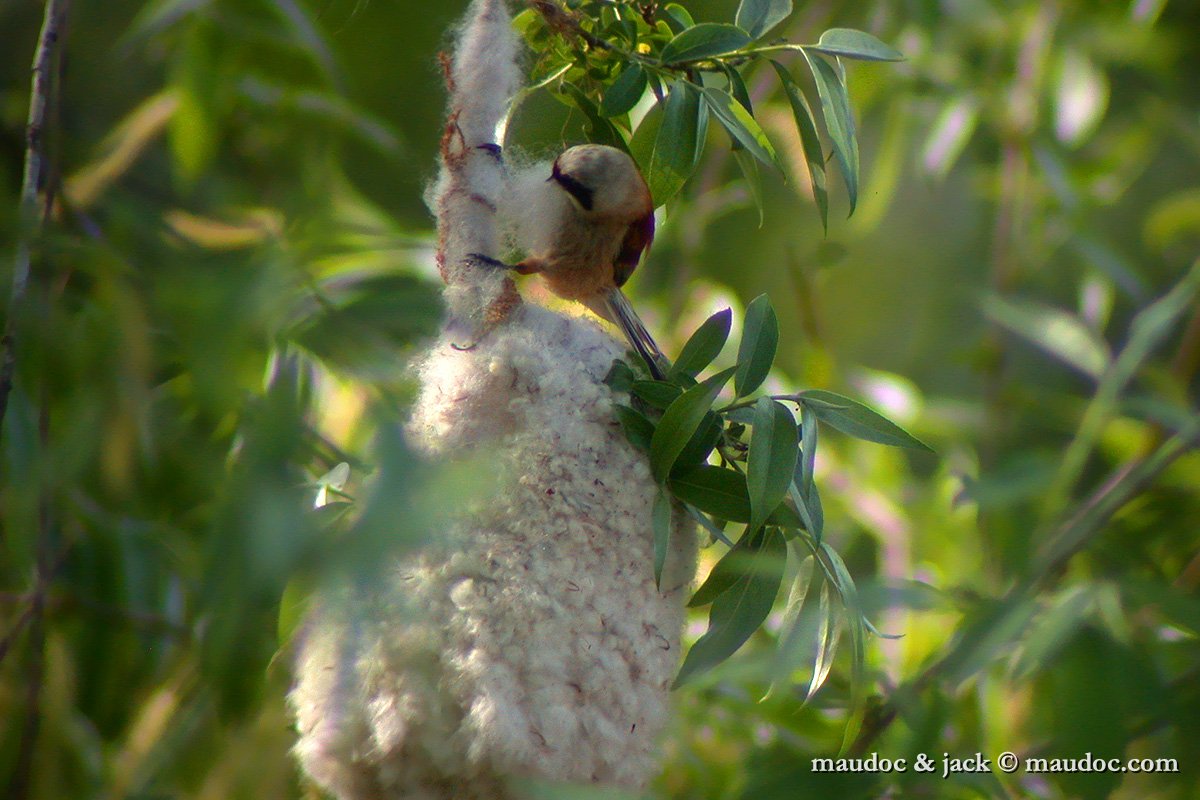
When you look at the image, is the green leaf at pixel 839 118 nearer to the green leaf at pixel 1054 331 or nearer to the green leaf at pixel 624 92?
the green leaf at pixel 624 92

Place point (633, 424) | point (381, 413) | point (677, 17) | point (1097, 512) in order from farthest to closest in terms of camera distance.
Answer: point (1097, 512)
point (677, 17)
point (633, 424)
point (381, 413)

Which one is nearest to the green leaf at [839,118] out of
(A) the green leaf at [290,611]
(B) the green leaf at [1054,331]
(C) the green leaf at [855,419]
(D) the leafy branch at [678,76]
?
(D) the leafy branch at [678,76]

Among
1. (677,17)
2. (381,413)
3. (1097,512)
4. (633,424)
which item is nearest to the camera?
(381,413)

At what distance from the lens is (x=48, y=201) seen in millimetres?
729

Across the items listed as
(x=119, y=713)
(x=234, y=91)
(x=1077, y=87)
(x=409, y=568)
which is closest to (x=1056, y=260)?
(x=1077, y=87)

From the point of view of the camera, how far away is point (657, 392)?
563 millimetres

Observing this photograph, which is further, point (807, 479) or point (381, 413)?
point (807, 479)

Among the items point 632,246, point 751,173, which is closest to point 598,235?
point 632,246

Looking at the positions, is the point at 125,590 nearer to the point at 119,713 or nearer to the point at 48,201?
the point at 119,713

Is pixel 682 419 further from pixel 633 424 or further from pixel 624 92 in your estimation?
pixel 624 92

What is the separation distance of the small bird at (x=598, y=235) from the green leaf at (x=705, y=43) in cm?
7

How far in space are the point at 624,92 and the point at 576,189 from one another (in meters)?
0.07

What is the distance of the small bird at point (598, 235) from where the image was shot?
1.89 feet

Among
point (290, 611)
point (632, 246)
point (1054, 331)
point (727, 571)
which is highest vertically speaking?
point (632, 246)
